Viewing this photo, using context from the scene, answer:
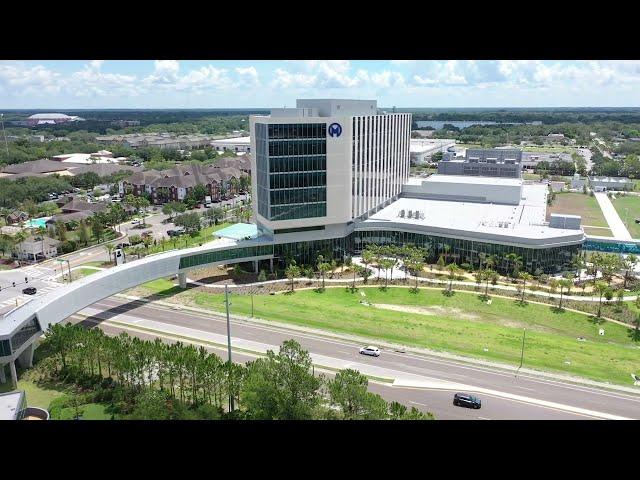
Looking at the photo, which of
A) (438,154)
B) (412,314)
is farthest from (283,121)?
(438,154)

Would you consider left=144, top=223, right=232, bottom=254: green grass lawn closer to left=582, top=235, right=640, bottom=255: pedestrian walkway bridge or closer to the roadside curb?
the roadside curb

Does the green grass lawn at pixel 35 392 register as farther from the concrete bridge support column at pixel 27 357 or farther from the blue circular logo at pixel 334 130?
the blue circular logo at pixel 334 130

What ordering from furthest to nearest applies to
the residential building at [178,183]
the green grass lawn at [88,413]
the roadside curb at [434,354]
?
the residential building at [178,183], the roadside curb at [434,354], the green grass lawn at [88,413]

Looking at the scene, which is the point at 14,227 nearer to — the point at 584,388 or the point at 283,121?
the point at 283,121

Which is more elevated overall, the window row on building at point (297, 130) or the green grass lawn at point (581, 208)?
the window row on building at point (297, 130)

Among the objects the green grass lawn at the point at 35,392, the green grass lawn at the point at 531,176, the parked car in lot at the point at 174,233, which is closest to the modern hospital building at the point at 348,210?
the parked car in lot at the point at 174,233

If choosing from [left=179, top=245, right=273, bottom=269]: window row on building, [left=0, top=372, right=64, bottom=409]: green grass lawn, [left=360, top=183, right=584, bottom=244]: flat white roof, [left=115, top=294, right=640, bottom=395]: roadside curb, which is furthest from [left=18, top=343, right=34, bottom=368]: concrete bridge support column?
[left=360, top=183, right=584, bottom=244]: flat white roof
